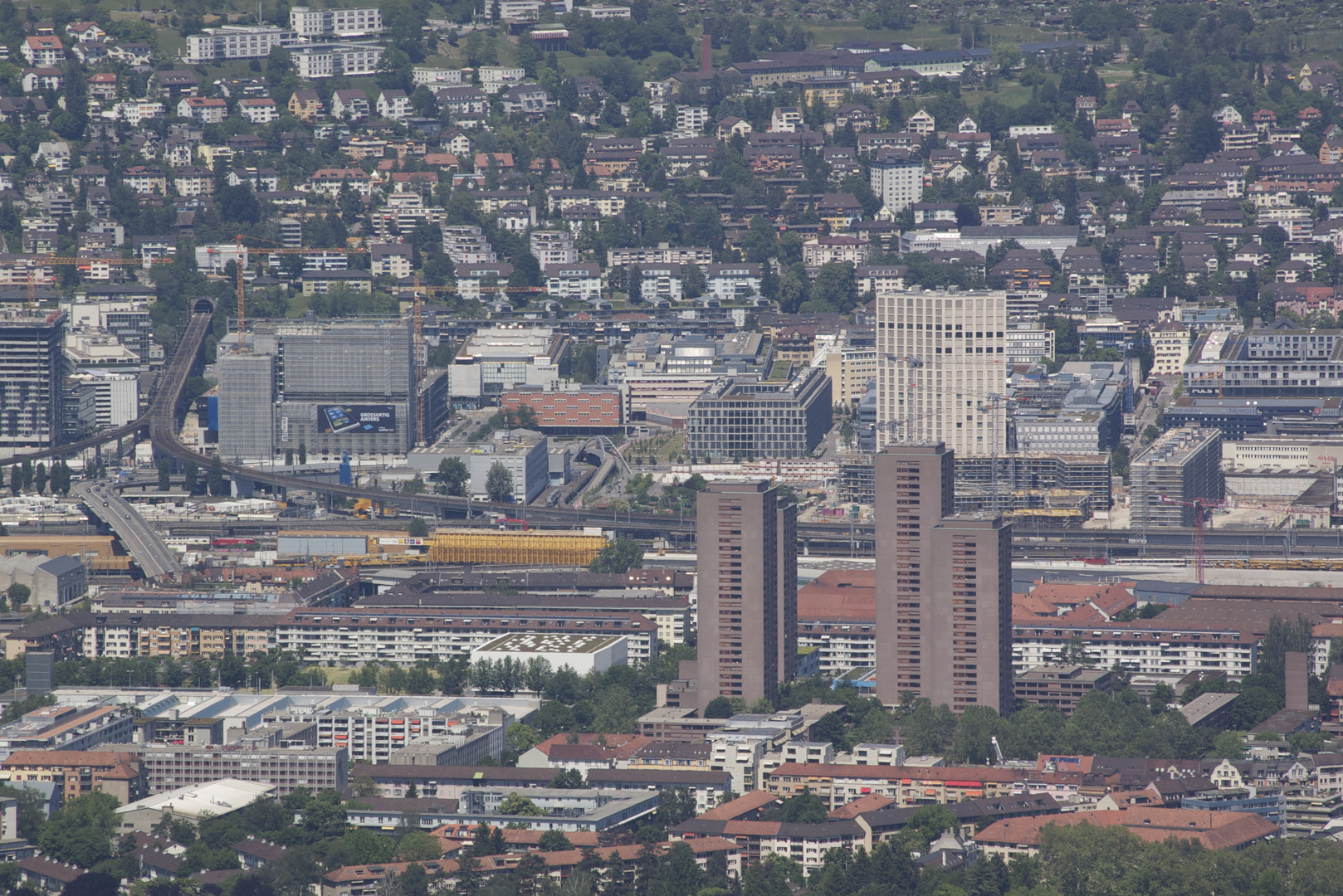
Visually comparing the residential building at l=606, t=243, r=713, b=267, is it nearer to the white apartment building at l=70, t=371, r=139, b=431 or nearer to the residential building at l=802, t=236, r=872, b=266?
the residential building at l=802, t=236, r=872, b=266

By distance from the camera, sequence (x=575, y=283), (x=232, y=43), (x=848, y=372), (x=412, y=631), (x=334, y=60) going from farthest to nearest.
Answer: (x=232, y=43)
(x=334, y=60)
(x=575, y=283)
(x=848, y=372)
(x=412, y=631)

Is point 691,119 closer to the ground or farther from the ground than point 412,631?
farther from the ground

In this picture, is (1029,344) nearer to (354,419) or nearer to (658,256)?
(658,256)

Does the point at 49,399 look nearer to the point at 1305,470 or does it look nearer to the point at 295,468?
the point at 295,468

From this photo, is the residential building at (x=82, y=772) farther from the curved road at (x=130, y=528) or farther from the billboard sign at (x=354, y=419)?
the billboard sign at (x=354, y=419)

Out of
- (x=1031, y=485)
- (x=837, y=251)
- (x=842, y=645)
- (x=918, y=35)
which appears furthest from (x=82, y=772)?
(x=918, y=35)
